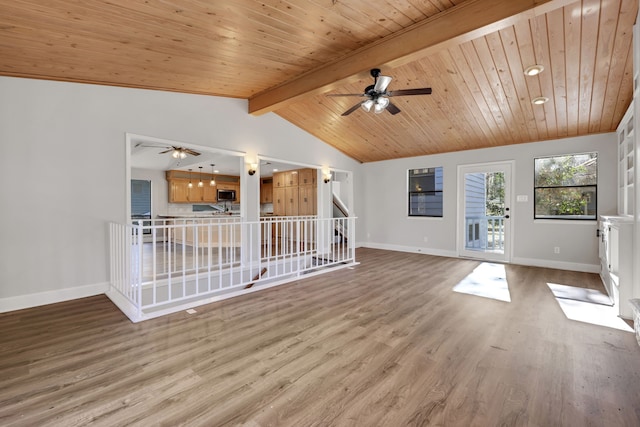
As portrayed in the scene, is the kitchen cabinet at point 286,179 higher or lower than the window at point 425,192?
higher

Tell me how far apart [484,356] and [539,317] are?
132 cm

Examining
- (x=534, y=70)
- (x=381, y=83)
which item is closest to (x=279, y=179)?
(x=381, y=83)

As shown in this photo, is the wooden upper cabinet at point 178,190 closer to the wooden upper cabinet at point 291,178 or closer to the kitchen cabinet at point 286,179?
the kitchen cabinet at point 286,179

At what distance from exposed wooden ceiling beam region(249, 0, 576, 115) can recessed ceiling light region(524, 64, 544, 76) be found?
1228mm

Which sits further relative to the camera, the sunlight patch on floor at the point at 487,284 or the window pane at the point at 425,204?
the window pane at the point at 425,204

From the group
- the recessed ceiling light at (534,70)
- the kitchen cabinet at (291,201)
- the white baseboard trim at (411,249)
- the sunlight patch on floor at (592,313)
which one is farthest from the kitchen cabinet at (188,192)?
the sunlight patch on floor at (592,313)

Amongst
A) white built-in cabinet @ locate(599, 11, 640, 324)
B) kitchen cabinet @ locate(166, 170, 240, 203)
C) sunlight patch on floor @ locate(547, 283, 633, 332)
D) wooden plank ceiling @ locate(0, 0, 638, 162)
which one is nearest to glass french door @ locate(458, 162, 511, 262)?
wooden plank ceiling @ locate(0, 0, 638, 162)

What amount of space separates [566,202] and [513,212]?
0.85m

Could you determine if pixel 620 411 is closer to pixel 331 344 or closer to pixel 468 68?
pixel 331 344

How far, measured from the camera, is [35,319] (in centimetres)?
297

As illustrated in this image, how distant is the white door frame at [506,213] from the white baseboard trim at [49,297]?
21.8ft

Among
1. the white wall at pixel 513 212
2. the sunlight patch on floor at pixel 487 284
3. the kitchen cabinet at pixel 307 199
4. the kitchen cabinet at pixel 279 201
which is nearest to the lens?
the sunlight patch on floor at pixel 487 284

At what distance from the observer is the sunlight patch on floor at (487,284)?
3.88 m

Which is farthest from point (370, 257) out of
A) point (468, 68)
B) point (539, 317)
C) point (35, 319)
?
point (35, 319)
